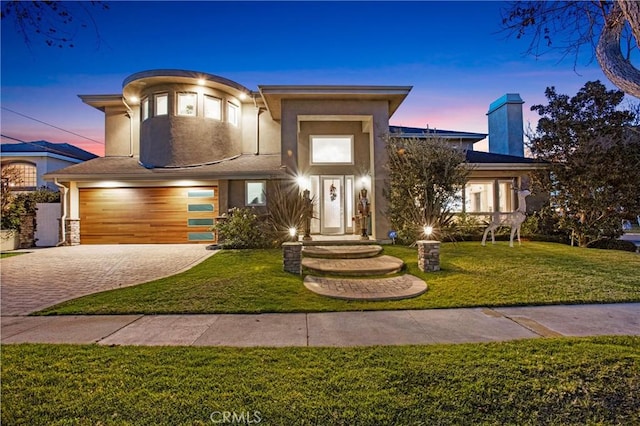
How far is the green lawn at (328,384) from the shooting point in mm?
2355

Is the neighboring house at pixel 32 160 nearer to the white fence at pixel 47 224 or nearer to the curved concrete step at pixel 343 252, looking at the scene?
the white fence at pixel 47 224

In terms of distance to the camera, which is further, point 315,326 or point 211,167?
point 211,167

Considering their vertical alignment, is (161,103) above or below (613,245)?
above

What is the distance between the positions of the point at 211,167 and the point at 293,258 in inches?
294

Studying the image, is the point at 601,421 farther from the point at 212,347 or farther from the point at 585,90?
the point at 585,90

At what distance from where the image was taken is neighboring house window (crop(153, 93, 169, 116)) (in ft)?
43.6

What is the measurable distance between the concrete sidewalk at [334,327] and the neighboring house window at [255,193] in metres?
7.99

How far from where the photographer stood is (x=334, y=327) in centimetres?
425

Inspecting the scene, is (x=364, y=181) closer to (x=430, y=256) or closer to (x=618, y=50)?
→ (x=430, y=256)

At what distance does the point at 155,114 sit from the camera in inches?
530

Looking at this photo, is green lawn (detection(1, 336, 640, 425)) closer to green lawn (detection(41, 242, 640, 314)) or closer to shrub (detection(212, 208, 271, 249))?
green lawn (detection(41, 242, 640, 314))

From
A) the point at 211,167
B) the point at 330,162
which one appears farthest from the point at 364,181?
the point at 211,167

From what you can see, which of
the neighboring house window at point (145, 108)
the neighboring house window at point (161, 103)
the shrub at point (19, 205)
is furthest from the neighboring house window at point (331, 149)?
the shrub at point (19, 205)

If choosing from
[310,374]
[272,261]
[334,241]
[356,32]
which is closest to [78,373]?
[310,374]
